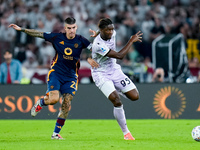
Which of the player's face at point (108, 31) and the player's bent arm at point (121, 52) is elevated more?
the player's face at point (108, 31)

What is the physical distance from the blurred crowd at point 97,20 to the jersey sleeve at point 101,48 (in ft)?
21.7

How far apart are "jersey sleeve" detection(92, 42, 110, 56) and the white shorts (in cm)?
52

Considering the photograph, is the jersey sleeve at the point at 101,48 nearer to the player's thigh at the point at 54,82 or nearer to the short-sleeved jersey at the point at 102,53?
the short-sleeved jersey at the point at 102,53

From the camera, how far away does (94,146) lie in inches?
321

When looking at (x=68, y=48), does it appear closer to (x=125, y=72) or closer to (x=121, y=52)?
(x=121, y=52)

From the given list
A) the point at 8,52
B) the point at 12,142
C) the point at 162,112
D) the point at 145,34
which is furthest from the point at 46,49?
the point at 12,142

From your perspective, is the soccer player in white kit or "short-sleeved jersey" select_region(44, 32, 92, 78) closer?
the soccer player in white kit

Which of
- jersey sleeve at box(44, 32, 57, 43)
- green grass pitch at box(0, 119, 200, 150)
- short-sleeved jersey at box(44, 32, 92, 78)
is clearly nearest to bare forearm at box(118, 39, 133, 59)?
short-sleeved jersey at box(44, 32, 92, 78)

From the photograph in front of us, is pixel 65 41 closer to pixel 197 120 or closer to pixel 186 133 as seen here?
pixel 186 133

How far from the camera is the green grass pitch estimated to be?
8133 millimetres

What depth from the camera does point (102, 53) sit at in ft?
30.5

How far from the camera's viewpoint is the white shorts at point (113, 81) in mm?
9453

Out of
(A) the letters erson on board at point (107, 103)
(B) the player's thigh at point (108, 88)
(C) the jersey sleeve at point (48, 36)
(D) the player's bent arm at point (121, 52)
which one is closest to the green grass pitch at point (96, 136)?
(A) the letters erson on board at point (107, 103)

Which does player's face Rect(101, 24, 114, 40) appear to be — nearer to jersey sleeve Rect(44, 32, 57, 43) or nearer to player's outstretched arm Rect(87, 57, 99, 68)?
player's outstretched arm Rect(87, 57, 99, 68)
